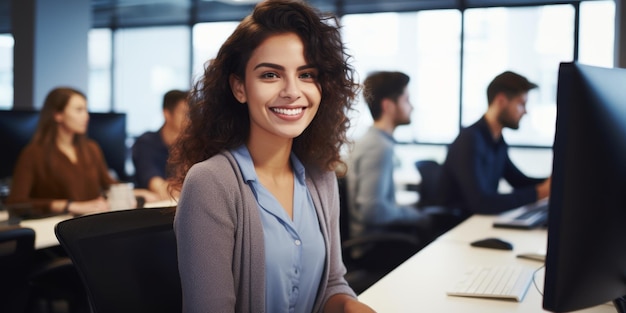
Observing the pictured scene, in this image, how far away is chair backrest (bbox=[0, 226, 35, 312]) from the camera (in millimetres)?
2004

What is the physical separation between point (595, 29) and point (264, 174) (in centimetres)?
589

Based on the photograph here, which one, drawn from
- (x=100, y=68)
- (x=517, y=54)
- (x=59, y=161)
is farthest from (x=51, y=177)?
(x=100, y=68)

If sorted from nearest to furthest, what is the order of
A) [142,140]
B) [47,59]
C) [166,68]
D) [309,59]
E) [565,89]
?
[565,89] → [309,59] → [142,140] → [47,59] → [166,68]

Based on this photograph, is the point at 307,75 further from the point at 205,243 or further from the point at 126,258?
the point at 126,258

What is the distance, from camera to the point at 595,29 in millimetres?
6477

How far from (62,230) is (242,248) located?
347 millimetres

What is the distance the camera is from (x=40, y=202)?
10.3 ft

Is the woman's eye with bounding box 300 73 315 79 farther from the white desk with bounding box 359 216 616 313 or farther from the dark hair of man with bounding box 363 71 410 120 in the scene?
the dark hair of man with bounding box 363 71 410 120

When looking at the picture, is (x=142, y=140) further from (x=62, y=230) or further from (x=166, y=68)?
(x=166, y=68)

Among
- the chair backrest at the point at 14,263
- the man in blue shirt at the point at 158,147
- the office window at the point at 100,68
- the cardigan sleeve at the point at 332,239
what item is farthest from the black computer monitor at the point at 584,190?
the office window at the point at 100,68

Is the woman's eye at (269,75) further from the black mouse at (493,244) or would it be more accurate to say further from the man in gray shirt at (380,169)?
the man in gray shirt at (380,169)

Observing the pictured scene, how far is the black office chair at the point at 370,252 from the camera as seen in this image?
9.10ft

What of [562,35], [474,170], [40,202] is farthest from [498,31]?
[40,202]

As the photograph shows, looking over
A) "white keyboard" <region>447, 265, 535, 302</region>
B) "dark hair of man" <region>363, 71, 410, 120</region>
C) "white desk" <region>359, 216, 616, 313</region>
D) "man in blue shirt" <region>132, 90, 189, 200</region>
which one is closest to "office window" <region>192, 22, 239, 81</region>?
"man in blue shirt" <region>132, 90, 189, 200</region>
